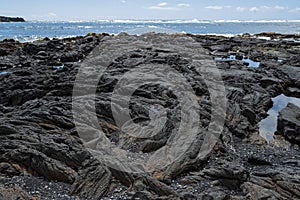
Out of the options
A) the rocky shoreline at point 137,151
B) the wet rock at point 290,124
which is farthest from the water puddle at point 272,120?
the wet rock at point 290,124

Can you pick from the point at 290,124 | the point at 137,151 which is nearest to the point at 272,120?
the point at 290,124

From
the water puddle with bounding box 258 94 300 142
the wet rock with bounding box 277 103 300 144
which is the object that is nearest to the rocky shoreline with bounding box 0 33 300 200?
the wet rock with bounding box 277 103 300 144

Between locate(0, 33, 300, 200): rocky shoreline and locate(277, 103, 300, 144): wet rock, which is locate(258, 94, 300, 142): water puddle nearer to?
locate(0, 33, 300, 200): rocky shoreline

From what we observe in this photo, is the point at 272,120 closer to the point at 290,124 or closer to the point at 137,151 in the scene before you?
the point at 290,124

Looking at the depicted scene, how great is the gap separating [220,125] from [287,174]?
3.67 metres

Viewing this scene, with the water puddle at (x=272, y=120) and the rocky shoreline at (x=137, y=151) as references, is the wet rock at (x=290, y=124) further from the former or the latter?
the water puddle at (x=272, y=120)

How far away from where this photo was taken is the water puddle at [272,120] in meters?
11.1

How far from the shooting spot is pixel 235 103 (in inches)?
500

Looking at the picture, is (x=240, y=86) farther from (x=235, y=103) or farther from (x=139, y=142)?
(x=139, y=142)

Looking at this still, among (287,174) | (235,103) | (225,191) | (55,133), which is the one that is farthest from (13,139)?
(235,103)

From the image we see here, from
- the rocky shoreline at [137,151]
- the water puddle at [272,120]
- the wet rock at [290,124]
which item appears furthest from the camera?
the water puddle at [272,120]

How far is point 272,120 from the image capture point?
1249cm

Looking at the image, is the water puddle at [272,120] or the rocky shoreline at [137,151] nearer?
the rocky shoreline at [137,151]

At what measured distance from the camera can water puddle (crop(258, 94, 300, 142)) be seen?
11109mm
